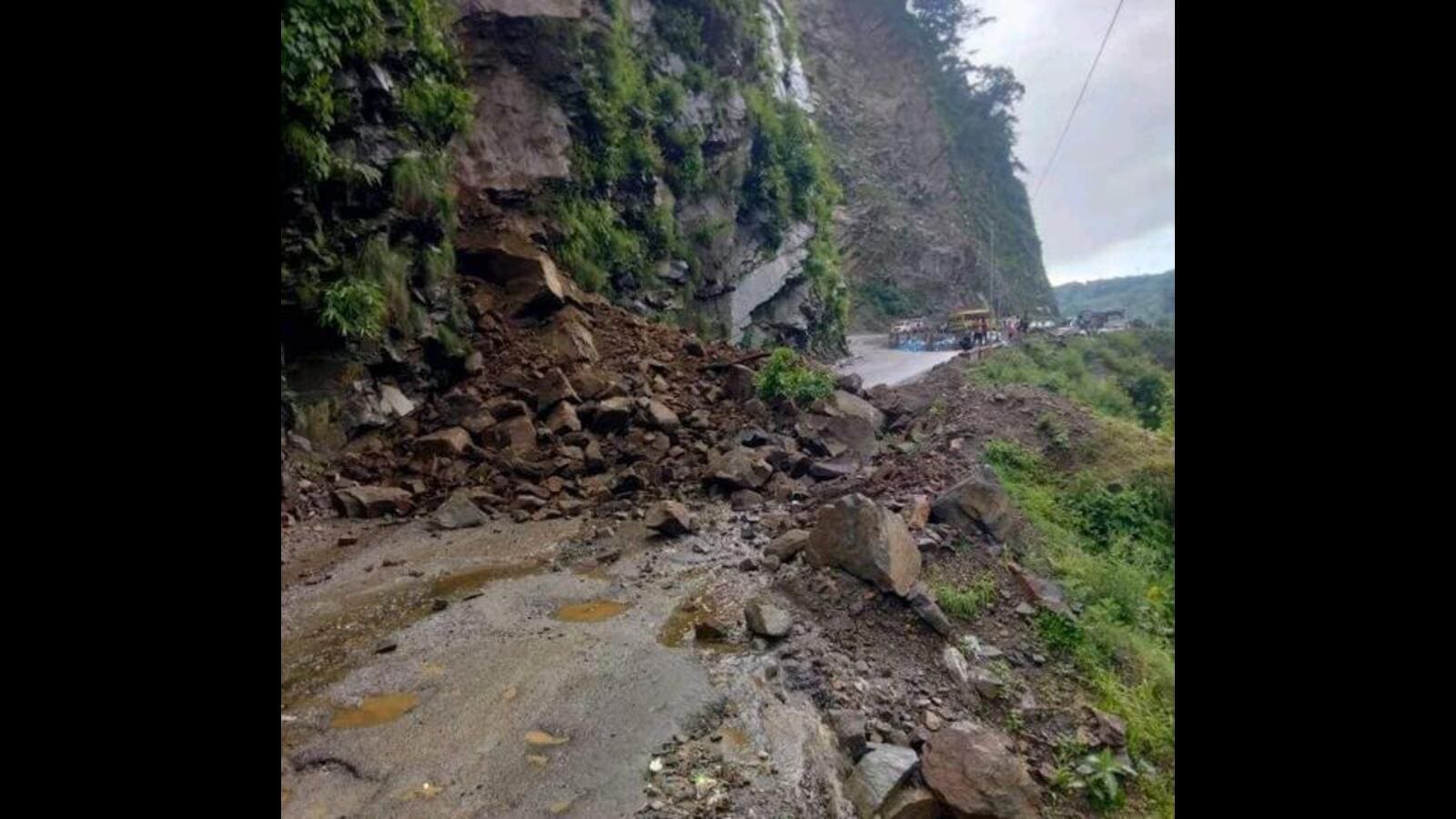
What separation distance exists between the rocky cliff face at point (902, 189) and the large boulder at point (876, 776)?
3503cm

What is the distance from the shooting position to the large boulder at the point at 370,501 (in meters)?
7.28

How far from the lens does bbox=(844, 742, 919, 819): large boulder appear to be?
3.40 m

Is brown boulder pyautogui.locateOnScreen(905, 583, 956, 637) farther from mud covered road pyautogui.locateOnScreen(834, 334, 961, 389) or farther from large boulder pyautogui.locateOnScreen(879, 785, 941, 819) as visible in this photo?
mud covered road pyautogui.locateOnScreen(834, 334, 961, 389)

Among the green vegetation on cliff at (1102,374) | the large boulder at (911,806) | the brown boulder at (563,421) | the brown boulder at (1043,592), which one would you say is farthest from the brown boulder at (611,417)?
the green vegetation on cliff at (1102,374)

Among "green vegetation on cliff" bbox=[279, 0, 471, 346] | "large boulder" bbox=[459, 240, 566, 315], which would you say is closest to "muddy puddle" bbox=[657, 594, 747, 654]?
"green vegetation on cliff" bbox=[279, 0, 471, 346]

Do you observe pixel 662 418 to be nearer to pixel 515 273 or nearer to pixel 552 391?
pixel 552 391

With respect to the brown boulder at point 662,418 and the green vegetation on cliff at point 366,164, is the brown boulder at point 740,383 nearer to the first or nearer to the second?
the brown boulder at point 662,418

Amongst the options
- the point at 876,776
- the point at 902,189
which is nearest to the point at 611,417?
the point at 876,776

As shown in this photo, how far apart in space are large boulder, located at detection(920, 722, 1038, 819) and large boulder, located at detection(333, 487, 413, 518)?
5.96 metres

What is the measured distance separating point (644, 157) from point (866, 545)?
37.3 ft
